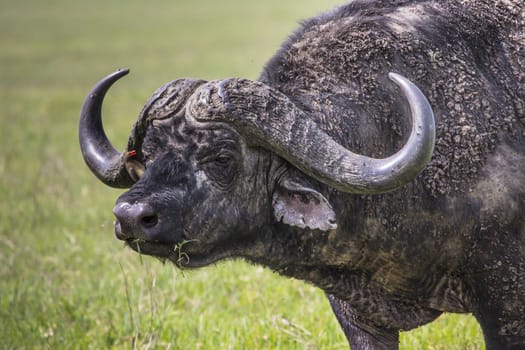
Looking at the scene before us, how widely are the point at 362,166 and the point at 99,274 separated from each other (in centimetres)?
493

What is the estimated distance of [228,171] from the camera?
453cm

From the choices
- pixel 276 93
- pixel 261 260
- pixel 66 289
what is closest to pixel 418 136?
pixel 276 93

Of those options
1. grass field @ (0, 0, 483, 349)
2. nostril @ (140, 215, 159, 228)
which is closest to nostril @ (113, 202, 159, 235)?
nostril @ (140, 215, 159, 228)

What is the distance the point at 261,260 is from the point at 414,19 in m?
1.67

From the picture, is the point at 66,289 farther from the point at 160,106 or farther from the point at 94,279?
→ the point at 160,106

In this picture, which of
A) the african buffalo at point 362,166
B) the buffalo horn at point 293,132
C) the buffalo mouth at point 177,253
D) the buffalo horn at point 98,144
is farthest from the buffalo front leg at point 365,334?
the buffalo horn at point 98,144

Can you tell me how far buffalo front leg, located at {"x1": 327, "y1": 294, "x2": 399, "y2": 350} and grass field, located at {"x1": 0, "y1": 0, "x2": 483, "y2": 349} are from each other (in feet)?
2.68

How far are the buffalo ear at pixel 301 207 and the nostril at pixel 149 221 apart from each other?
668 millimetres

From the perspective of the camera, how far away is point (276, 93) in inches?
177

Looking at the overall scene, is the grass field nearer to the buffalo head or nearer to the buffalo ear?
the buffalo head

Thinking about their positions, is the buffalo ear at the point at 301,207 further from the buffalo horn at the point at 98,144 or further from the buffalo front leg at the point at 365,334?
the buffalo front leg at the point at 365,334

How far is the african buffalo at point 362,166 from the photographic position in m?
4.40

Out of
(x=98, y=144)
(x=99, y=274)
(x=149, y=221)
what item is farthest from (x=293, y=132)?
(x=99, y=274)

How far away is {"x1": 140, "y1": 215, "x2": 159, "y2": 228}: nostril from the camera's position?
4241 millimetres
